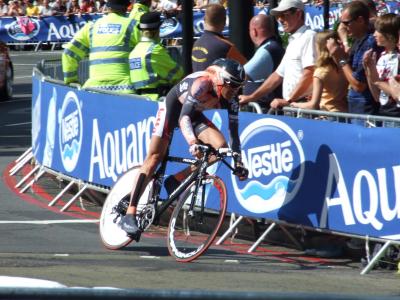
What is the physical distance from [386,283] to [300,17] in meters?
3.23

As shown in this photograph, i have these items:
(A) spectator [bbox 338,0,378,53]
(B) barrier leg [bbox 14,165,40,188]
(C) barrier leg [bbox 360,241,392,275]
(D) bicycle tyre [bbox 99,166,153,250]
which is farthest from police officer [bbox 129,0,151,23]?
(C) barrier leg [bbox 360,241,392,275]

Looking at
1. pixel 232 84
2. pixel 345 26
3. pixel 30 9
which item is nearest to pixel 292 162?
pixel 232 84

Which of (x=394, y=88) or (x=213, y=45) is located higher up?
(x=213, y=45)

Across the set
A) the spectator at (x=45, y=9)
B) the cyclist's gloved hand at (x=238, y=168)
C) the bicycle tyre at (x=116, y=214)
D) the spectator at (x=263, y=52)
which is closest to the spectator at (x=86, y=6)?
the spectator at (x=45, y=9)

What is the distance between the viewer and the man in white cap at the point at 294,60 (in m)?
10.4

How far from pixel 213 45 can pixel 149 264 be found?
3.08 metres

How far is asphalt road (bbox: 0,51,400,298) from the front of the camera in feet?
26.0

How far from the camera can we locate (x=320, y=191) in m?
9.45

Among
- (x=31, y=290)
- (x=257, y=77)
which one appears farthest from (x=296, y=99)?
(x=31, y=290)

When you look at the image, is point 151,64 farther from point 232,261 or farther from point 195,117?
point 232,261

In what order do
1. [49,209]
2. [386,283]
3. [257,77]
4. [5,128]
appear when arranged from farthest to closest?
[5,128] < [49,209] < [257,77] < [386,283]

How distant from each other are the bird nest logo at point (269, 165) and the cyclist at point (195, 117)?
641 millimetres

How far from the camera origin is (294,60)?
1042 cm

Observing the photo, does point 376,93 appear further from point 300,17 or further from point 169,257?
point 169,257
